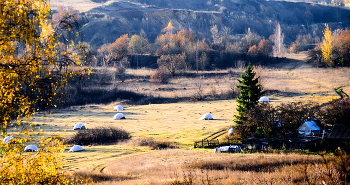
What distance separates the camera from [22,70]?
8.99 meters

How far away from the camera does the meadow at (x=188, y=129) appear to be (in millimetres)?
20641

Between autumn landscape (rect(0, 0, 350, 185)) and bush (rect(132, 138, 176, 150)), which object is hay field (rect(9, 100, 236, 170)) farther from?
bush (rect(132, 138, 176, 150))

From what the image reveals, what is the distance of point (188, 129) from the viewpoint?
5044cm

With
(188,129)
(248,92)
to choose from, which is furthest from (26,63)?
(188,129)

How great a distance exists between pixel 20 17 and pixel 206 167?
2104 centimetres

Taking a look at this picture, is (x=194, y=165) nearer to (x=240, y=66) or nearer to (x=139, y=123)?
(x=139, y=123)

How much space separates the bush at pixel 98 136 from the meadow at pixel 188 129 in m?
2.01

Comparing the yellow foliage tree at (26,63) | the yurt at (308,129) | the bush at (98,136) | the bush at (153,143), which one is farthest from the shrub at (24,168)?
the bush at (98,136)

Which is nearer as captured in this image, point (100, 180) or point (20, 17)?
point (20, 17)

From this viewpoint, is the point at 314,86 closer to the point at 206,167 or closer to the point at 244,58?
the point at 244,58

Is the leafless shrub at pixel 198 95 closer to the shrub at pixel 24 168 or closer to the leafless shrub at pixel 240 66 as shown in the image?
the leafless shrub at pixel 240 66

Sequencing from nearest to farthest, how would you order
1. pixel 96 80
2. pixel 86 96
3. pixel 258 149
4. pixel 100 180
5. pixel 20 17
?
pixel 20 17
pixel 100 180
pixel 258 149
pixel 86 96
pixel 96 80

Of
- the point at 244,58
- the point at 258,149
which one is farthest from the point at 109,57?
the point at 258,149

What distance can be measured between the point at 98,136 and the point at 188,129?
1325cm
